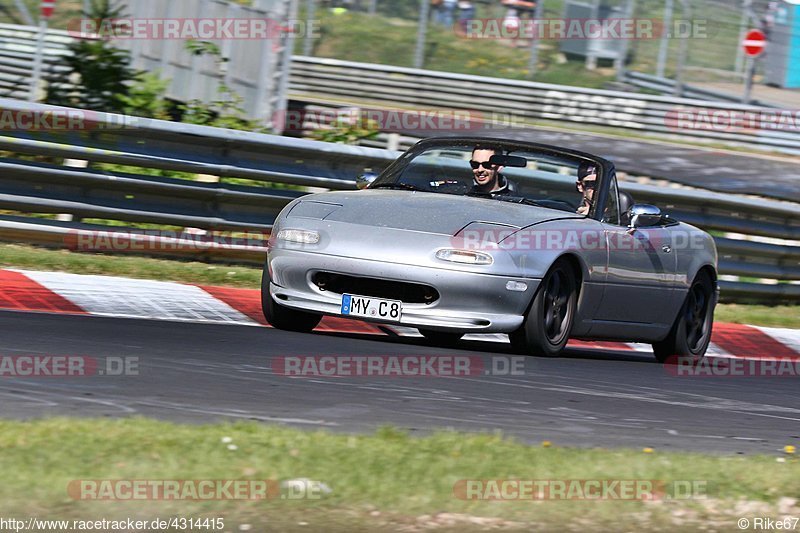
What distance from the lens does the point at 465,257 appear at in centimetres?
741

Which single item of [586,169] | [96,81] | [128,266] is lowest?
[128,266]

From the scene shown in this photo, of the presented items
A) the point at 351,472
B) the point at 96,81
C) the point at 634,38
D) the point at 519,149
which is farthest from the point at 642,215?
the point at 634,38

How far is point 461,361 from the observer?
7.43 m

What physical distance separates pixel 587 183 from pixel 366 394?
122 inches

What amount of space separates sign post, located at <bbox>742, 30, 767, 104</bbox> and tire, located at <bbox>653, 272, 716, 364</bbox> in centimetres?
1779

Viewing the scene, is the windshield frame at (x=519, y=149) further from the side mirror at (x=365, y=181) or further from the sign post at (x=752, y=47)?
the sign post at (x=752, y=47)

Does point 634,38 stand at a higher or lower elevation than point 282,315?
higher

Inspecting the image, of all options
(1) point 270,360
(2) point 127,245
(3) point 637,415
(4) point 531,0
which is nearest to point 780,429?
(3) point 637,415

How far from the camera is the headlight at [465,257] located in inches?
291

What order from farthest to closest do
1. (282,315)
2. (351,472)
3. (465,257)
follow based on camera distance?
(282,315)
(465,257)
(351,472)

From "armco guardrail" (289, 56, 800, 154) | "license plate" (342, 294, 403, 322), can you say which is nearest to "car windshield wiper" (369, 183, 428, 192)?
"license plate" (342, 294, 403, 322)

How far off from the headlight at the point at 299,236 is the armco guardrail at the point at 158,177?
2808mm

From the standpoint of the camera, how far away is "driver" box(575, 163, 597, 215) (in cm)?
855

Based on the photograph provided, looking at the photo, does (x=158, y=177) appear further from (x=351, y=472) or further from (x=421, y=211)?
(x=351, y=472)
